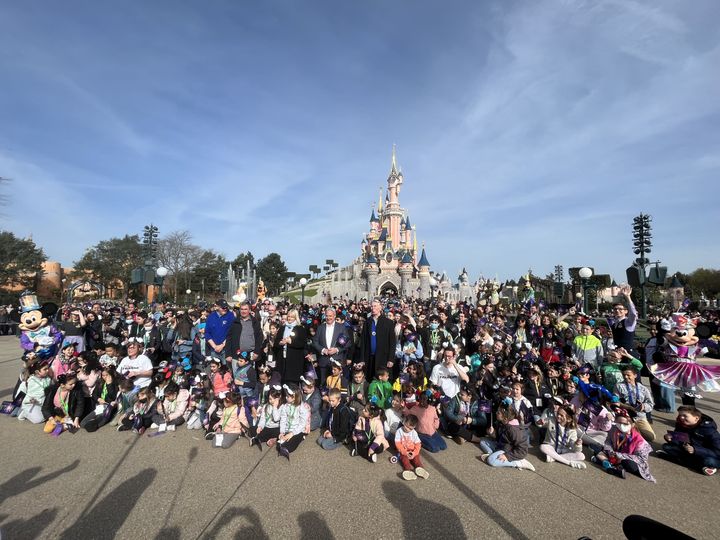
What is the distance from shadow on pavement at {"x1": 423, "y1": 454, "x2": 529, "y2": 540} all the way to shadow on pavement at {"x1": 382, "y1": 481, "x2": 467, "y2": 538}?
1.14ft

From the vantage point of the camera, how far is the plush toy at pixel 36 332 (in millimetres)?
7117

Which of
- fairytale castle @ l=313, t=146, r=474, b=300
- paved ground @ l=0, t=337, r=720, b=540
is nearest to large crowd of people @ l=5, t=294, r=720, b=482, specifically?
paved ground @ l=0, t=337, r=720, b=540

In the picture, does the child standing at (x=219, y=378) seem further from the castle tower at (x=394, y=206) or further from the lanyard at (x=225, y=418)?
the castle tower at (x=394, y=206)

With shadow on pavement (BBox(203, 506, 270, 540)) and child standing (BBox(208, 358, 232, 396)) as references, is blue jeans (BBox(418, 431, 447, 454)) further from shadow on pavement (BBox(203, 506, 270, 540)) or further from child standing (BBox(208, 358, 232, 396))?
child standing (BBox(208, 358, 232, 396))

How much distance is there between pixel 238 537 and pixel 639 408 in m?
5.98

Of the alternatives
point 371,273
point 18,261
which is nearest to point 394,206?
point 371,273

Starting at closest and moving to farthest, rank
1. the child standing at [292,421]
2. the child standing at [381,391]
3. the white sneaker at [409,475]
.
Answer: the white sneaker at [409,475]
the child standing at [292,421]
the child standing at [381,391]

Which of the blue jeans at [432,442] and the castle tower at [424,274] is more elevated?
→ the castle tower at [424,274]

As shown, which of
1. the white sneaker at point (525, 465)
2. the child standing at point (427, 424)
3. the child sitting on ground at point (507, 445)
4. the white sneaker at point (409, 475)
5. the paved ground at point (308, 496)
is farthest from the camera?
the child standing at point (427, 424)

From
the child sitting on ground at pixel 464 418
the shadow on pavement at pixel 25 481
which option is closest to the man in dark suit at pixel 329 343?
the child sitting on ground at pixel 464 418

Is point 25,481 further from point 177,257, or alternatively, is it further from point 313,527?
point 177,257

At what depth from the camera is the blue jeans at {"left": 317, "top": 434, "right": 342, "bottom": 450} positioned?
5.14 m

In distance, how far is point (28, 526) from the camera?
132 inches

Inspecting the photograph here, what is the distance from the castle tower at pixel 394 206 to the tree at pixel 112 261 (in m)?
42.1
